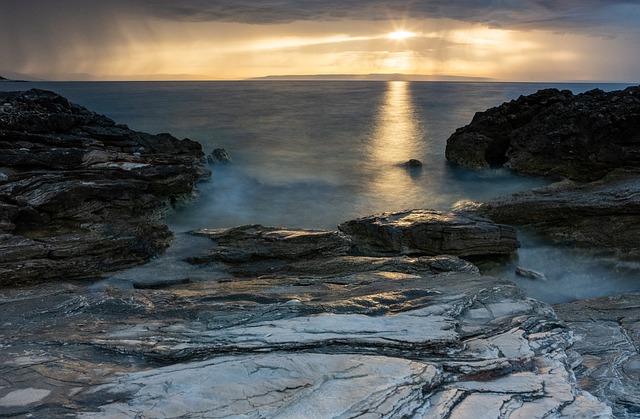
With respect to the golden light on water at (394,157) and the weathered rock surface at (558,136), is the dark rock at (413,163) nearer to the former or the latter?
A: the golden light on water at (394,157)

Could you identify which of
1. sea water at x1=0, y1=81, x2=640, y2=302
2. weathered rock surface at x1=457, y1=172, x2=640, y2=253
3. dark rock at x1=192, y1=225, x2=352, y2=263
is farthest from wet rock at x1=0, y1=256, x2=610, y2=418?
weathered rock surface at x1=457, y1=172, x2=640, y2=253

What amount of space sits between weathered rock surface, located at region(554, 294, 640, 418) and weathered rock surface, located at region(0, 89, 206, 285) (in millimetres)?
9646

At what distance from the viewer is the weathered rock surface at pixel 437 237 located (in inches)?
517

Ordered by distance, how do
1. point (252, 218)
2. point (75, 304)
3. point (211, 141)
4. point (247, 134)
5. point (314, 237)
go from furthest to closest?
point (247, 134) → point (211, 141) → point (252, 218) → point (314, 237) → point (75, 304)

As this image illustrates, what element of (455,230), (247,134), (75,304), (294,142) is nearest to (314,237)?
(455,230)

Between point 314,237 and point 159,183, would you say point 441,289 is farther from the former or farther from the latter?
point 159,183

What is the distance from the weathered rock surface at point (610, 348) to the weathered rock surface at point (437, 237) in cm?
308

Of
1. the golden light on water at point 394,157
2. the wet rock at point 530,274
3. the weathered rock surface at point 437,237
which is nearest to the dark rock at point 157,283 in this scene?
the weathered rock surface at point 437,237

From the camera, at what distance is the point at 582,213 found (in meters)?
15.3

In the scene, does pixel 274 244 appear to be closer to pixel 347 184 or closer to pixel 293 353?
pixel 293 353

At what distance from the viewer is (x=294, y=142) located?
3897 centimetres

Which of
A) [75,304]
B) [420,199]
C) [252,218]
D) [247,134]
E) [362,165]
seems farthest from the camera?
[247,134]

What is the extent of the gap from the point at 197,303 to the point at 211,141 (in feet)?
105

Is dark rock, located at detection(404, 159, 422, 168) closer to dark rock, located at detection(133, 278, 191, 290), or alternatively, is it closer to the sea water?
the sea water
